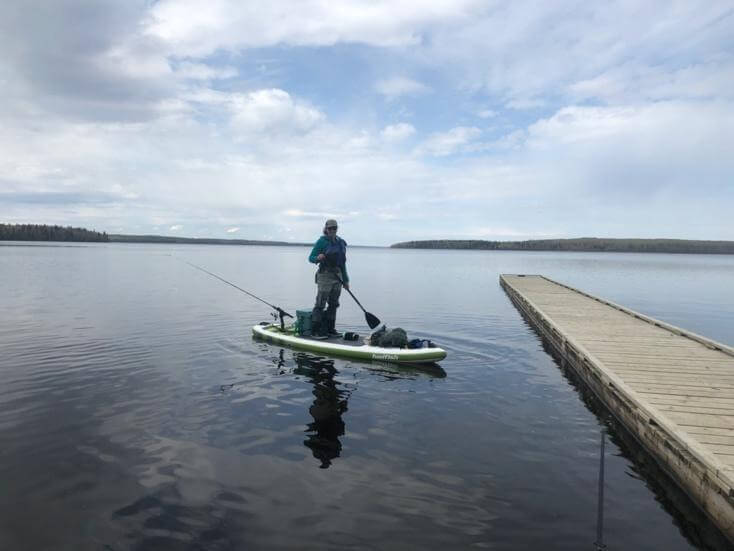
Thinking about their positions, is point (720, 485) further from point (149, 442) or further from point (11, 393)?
point (11, 393)

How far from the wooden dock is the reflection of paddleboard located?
4.23 meters

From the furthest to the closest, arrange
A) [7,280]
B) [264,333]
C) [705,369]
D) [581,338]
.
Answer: [7,280] → [264,333] → [581,338] → [705,369]

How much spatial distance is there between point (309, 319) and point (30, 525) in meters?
10.5

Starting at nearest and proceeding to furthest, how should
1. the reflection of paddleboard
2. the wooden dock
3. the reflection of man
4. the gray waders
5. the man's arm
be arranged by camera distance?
the wooden dock < the reflection of man < the reflection of paddleboard < the man's arm < the gray waders

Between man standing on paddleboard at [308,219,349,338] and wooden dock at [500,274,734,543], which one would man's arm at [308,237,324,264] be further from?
wooden dock at [500,274,734,543]

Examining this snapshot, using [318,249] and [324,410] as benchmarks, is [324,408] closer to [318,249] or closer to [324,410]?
[324,410]

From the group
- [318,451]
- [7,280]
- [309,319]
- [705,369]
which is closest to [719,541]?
[318,451]

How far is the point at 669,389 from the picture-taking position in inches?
379

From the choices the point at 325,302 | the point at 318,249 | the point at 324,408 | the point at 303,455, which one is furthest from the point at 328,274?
the point at 303,455

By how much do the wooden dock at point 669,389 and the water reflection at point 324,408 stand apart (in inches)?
207

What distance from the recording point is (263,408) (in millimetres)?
10242

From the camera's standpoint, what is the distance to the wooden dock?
629cm

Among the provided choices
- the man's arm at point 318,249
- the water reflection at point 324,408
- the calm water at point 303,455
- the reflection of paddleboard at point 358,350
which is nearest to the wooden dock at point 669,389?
the calm water at point 303,455

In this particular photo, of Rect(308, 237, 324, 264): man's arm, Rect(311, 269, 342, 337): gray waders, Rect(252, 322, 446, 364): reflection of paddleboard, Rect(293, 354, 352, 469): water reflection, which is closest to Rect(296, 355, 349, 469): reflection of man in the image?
Rect(293, 354, 352, 469): water reflection
